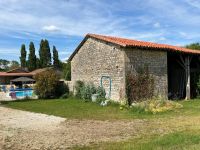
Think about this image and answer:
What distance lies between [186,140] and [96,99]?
1277 cm

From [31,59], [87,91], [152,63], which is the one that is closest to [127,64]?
[152,63]

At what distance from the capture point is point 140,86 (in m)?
19.8

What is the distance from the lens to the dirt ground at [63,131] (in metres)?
8.97

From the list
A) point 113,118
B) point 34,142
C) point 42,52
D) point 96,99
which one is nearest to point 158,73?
point 96,99

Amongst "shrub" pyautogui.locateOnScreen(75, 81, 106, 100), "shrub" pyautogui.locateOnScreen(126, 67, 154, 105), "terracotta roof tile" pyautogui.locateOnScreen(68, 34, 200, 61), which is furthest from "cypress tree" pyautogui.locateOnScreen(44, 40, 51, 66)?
"shrub" pyautogui.locateOnScreen(126, 67, 154, 105)

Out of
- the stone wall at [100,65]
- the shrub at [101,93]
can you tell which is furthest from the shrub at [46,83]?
the shrub at [101,93]

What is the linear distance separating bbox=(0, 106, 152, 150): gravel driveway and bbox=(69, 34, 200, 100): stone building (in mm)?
7066

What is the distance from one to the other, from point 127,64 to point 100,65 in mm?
3126

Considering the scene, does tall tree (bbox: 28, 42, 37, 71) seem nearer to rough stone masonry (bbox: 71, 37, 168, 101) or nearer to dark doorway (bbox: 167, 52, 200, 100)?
rough stone masonry (bbox: 71, 37, 168, 101)

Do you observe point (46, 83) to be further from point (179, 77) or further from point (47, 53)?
point (47, 53)

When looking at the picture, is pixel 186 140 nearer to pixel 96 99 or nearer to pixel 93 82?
pixel 96 99

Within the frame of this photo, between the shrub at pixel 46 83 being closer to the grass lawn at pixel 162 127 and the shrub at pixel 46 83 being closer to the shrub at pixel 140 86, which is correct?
the grass lawn at pixel 162 127

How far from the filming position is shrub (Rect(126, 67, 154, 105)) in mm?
19422

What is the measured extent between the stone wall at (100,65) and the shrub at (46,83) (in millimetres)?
1785
